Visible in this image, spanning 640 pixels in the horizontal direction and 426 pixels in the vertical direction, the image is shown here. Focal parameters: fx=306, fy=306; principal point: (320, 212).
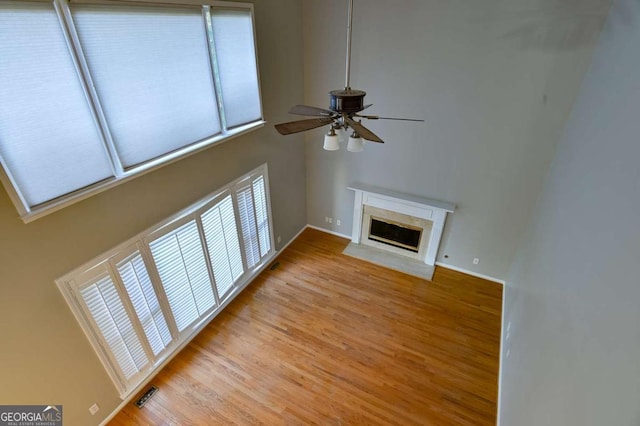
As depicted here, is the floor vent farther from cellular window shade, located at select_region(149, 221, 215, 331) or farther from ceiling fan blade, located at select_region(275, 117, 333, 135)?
ceiling fan blade, located at select_region(275, 117, 333, 135)

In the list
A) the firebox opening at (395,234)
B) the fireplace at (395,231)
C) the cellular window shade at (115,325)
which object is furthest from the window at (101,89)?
the firebox opening at (395,234)

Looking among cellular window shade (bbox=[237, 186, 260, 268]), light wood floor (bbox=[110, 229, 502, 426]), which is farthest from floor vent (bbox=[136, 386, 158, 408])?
cellular window shade (bbox=[237, 186, 260, 268])

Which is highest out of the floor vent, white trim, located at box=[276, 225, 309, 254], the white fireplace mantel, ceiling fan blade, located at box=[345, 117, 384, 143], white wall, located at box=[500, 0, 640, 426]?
ceiling fan blade, located at box=[345, 117, 384, 143]

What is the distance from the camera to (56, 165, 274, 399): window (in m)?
2.73

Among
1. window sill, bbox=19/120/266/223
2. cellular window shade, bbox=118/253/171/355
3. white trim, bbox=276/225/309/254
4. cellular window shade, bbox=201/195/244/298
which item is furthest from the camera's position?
white trim, bbox=276/225/309/254

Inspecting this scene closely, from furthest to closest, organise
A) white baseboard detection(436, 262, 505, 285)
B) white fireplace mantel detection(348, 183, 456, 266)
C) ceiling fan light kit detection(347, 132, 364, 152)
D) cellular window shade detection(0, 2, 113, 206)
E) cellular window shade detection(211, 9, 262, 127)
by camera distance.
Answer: white baseboard detection(436, 262, 505, 285) → white fireplace mantel detection(348, 183, 456, 266) → cellular window shade detection(211, 9, 262, 127) → ceiling fan light kit detection(347, 132, 364, 152) → cellular window shade detection(0, 2, 113, 206)

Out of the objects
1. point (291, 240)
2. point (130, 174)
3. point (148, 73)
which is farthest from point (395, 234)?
point (148, 73)

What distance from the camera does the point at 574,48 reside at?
322 centimetres

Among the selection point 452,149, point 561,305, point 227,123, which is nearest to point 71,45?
point 227,123

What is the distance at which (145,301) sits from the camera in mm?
3133

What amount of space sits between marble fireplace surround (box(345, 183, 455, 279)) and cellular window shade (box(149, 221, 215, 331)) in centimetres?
260

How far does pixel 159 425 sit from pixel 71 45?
11.4ft

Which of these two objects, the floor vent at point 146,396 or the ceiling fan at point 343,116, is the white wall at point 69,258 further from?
the ceiling fan at point 343,116

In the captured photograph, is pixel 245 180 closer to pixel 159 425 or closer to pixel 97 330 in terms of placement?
pixel 97 330
